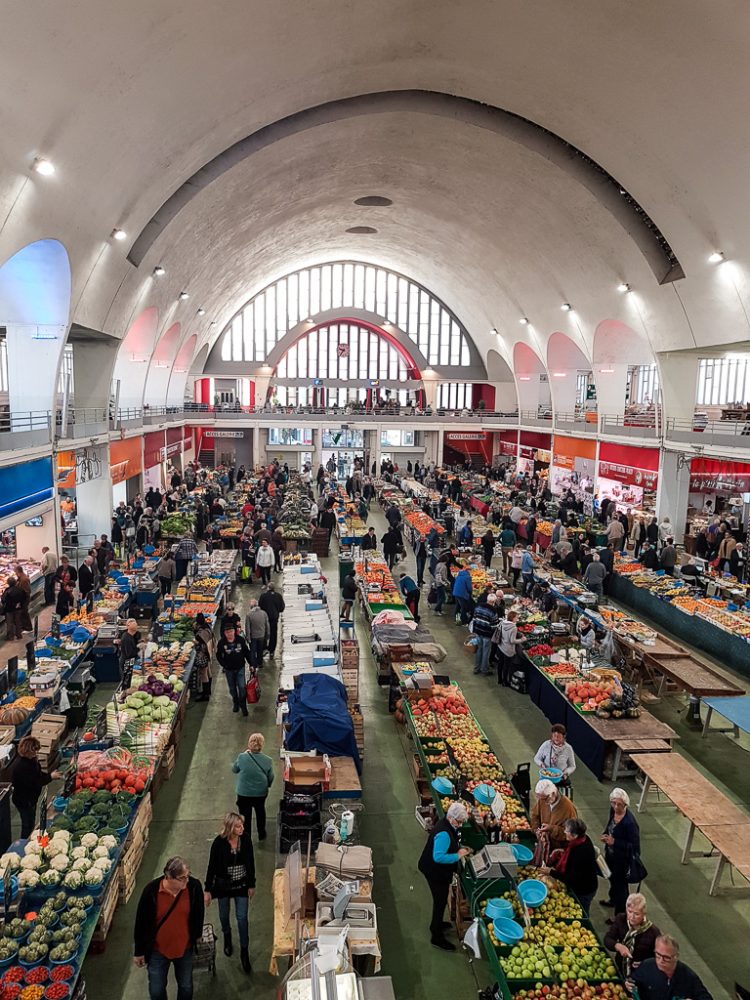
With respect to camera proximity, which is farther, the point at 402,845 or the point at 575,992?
the point at 402,845

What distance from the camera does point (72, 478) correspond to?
1702cm

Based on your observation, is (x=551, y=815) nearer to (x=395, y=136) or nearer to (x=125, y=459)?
(x=125, y=459)

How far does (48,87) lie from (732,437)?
52.2 ft

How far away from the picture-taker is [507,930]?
5.08 metres

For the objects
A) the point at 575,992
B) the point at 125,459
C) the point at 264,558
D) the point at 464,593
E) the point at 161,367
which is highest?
the point at 161,367

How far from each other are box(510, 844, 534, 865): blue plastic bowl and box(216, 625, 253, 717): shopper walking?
4.35m

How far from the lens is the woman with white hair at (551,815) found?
5.86 metres

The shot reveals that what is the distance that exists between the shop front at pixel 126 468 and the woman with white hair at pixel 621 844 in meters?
17.3

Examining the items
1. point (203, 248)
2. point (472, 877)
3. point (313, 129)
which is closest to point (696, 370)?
point (313, 129)

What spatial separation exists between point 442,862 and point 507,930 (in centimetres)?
62

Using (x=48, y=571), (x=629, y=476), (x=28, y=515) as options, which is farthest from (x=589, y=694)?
(x=629, y=476)

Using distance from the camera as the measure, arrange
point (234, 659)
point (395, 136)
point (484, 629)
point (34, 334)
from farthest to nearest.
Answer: point (395, 136)
point (34, 334)
point (484, 629)
point (234, 659)

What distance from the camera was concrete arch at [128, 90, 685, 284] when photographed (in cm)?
1708

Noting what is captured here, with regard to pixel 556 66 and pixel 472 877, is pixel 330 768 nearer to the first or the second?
pixel 472 877
